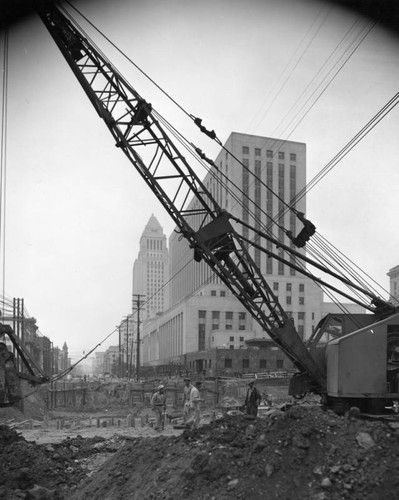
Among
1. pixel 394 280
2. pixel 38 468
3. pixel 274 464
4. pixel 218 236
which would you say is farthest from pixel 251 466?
pixel 394 280

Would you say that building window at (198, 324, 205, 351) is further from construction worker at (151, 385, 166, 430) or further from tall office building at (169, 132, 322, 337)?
construction worker at (151, 385, 166, 430)

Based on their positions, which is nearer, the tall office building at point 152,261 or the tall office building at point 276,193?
the tall office building at point 276,193

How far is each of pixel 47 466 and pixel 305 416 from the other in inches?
218

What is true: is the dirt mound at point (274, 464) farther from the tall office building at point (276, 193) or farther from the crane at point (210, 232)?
the tall office building at point (276, 193)

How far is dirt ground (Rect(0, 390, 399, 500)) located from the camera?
683 centimetres

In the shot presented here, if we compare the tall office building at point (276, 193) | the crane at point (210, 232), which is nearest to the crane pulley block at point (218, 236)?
the crane at point (210, 232)

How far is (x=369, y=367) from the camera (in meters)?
10.9

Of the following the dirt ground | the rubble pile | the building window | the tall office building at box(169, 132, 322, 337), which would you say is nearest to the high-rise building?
the tall office building at box(169, 132, 322, 337)

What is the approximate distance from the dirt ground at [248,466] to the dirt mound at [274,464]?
1 cm

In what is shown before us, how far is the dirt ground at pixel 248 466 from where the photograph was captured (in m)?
6.83

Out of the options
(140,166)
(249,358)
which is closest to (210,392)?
(249,358)

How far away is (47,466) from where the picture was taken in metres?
10.6

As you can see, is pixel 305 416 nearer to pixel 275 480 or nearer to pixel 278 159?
pixel 275 480

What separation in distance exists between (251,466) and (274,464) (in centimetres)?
34
